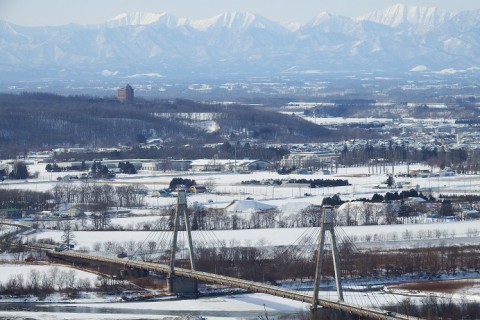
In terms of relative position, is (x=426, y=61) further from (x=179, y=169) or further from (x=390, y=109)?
(x=179, y=169)

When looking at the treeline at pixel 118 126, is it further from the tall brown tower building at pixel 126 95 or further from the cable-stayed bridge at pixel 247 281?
the cable-stayed bridge at pixel 247 281

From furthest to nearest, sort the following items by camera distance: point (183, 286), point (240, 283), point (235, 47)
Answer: point (235, 47), point (183, 286), point (240, 283)

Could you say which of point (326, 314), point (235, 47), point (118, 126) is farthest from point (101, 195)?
point (235, 47)

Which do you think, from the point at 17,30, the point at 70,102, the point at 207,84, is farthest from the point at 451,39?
the point at 70,102

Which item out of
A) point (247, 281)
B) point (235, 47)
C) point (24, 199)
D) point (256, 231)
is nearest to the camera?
point (247, 281)

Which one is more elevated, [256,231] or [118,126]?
[118,126]

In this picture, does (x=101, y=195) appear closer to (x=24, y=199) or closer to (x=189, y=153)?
(x=24, y=199)

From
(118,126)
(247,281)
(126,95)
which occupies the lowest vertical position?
(247,281)
